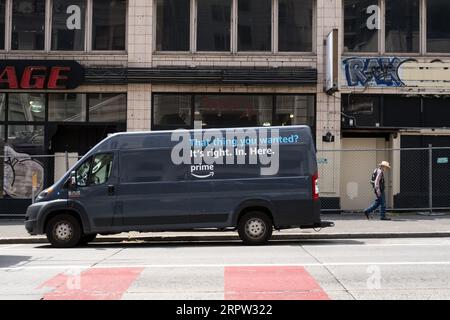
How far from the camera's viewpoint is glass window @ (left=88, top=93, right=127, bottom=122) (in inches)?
796

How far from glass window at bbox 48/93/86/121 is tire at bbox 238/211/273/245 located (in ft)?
30.2

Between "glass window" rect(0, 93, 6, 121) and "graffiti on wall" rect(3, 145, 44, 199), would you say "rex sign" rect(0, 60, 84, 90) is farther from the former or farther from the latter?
"graffiti on wall" rect(3, 145, 44, 199)

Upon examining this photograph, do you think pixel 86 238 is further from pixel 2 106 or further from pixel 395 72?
pixel 395 72

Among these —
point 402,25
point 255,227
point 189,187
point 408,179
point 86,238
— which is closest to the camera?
point 255,227

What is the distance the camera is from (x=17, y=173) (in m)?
20.1

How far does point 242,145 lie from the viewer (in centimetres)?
1326

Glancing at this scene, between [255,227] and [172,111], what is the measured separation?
8.10 metres

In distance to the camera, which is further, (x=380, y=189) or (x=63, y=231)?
(x=380, y=189)

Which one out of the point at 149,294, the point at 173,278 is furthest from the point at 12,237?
the point at 149,294

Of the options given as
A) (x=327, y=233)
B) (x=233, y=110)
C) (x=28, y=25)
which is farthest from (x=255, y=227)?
(x=28, y=25)

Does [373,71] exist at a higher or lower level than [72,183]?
higher

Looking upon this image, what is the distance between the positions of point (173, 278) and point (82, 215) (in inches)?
203
